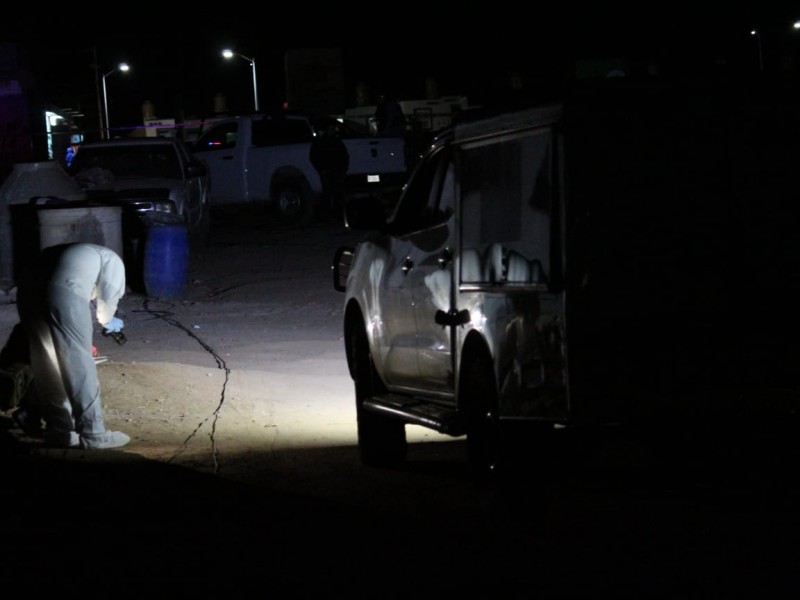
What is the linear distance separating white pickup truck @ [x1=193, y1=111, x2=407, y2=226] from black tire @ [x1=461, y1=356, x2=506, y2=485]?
2081cm

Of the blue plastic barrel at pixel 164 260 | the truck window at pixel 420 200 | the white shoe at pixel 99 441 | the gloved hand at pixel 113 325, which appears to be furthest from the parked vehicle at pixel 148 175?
the truck window at pixel 420 200

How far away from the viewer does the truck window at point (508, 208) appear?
20.7 ft

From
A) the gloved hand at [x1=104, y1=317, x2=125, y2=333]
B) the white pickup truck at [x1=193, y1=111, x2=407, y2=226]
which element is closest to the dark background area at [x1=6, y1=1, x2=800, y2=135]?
the white pickup truck at [x1=193, y1=111, x2=407, y2=226]

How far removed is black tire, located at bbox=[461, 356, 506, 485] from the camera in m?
6.76

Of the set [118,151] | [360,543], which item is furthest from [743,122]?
[118,151]

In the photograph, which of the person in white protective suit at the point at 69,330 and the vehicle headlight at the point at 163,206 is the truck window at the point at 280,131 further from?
the person in white protective suit at the point at 69,330

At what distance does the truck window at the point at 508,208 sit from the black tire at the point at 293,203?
20658mm

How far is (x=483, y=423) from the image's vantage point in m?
7.05

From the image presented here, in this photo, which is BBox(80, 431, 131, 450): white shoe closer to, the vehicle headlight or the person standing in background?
the vehicle headlight

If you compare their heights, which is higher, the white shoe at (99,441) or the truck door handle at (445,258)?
the truck door handle at (445,258)

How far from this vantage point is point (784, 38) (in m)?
65.0

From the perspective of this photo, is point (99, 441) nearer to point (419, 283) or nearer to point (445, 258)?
point (419, 283)

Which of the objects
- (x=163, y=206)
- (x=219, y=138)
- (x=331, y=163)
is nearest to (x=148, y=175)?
(x=163, y=206)

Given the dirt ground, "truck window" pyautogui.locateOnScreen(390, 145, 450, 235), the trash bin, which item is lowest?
the dirt ground
